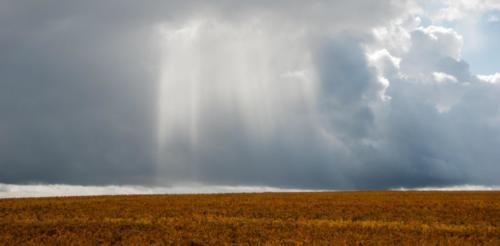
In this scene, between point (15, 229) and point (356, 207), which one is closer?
point (15, 229)

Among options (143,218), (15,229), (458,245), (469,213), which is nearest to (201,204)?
(143,218)

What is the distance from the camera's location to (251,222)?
3350 cm

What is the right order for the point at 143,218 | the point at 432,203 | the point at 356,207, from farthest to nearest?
1. the point at 432,203
2. the point at 356,207
3. the point at 143,218

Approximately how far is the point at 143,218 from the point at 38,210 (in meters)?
11.3

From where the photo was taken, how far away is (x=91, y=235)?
92.3 ft

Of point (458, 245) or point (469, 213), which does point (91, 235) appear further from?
point (469, 213)

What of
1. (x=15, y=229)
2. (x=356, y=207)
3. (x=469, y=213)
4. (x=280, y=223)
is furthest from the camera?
(x=356, y=207)

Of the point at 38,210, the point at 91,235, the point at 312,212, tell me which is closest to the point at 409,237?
the point at 312,212

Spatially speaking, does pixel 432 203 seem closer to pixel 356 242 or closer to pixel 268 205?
pixel 268 205

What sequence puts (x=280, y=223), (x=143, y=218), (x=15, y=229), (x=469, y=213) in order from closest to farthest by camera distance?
(x=15, y=229) → (x=280, y=223) → (x=143, y=218) → (x=469, y=213)

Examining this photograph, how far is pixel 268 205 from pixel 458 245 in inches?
771

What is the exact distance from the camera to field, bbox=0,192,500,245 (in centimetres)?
2698

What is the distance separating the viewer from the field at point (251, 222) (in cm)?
2698

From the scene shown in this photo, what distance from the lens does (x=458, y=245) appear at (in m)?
25.3
